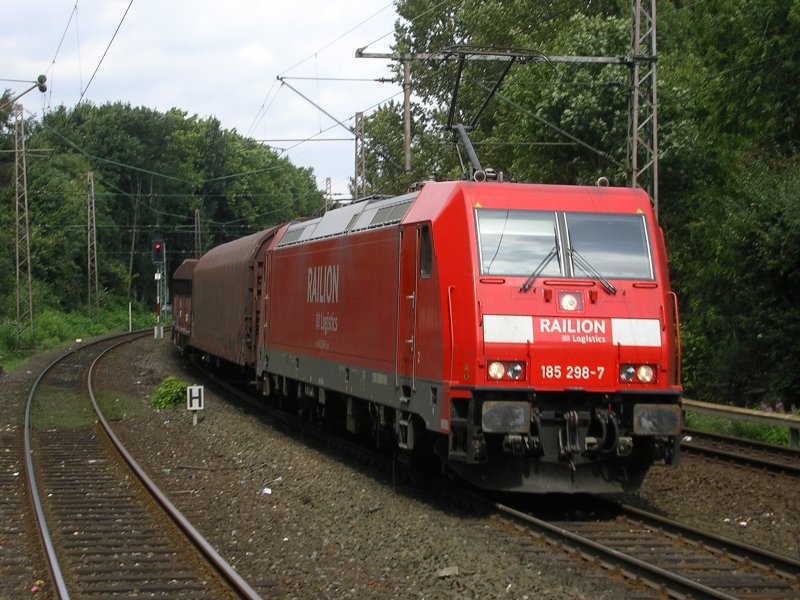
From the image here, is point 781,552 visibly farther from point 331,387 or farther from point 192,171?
point 192,171

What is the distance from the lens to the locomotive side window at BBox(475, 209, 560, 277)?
33.2 feet

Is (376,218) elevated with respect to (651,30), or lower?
lower

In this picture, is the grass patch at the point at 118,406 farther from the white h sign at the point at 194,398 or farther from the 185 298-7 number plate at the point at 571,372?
the 185 298-7 number plate at the point at 571,372

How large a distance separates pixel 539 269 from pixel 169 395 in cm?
1341

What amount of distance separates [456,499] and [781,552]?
3.41 m

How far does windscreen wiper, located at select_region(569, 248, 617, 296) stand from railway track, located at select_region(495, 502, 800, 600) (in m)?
2.09

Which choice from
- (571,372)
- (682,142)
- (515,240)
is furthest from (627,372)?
(682,142)

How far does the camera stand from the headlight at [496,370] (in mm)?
9664

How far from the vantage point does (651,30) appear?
19.3 metres

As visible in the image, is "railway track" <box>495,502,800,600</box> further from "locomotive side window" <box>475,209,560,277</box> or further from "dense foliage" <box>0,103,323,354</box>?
"dense foliage" <box>0,103,323,354</box>

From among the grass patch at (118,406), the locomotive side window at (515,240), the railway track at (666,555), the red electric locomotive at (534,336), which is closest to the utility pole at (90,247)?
the grass patch at (118,406)

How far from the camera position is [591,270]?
33.8 ft

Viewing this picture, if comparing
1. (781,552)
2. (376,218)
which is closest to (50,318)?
(376,218)

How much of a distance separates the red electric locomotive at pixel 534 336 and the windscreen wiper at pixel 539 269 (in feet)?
0.04
